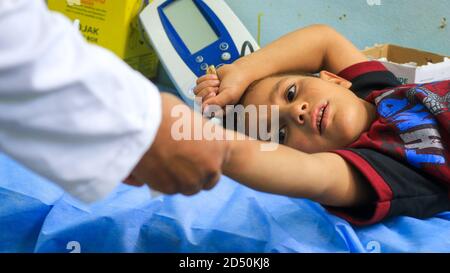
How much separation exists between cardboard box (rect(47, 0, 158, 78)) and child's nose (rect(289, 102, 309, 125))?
0.64 m

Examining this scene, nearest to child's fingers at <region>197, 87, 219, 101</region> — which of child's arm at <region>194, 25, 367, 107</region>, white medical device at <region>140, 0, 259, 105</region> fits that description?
child's arm at <region>194, 25, 367, 107</region>

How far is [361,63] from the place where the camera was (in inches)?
42.4

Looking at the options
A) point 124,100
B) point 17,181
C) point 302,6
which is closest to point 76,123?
point 124,100

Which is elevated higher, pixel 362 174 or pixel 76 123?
pixel 76 123

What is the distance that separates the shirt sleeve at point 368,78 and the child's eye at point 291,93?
160 mm

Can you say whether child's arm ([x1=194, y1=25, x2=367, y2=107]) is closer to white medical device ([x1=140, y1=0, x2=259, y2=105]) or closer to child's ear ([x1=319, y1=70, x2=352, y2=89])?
child's ear ([x1=319, y1=70, x2=352, y2=89])

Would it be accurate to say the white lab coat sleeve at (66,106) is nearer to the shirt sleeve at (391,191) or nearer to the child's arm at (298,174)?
the child's arm at (298,174)

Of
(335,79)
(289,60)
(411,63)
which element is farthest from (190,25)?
(411,63)

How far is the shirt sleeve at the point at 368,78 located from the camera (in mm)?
1032

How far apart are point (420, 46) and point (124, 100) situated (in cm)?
112
